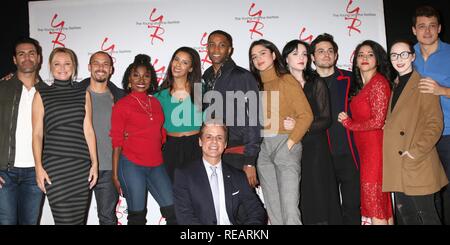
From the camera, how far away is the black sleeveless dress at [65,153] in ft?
9.98

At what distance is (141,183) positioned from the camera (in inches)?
129

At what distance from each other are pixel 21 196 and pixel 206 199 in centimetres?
168

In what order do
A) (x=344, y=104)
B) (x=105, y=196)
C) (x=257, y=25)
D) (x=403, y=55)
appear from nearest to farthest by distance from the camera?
(x=403, y=55) < (x=344, y=104) < (x=105, y=196) < (x=257, y=25)

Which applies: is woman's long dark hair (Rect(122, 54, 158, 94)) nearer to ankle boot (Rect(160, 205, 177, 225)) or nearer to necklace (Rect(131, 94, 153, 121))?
necklace (Rect(131, 94, 153, 121))

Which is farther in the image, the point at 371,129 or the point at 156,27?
the point at 156,27

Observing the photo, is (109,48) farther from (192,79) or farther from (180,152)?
(180,152)

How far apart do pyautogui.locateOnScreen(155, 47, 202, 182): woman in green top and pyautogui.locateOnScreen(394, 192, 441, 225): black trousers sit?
1703mm

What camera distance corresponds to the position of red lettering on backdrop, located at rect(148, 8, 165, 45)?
435 cm

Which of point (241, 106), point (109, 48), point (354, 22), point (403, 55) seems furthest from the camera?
point (109, 48)

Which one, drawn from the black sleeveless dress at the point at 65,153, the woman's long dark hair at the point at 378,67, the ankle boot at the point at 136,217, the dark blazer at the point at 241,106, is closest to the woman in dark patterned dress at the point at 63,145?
the black sleeveless dress at the point at 65,153

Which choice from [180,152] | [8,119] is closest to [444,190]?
[180,152]

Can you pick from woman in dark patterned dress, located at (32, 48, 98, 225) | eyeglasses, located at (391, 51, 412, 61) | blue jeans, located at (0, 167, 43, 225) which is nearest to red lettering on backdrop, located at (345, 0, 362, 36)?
eyeglasses, located at (391, 51, 412, 61)

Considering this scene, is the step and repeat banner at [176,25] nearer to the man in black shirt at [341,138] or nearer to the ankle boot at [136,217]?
the man in black shirt at [341,138]
